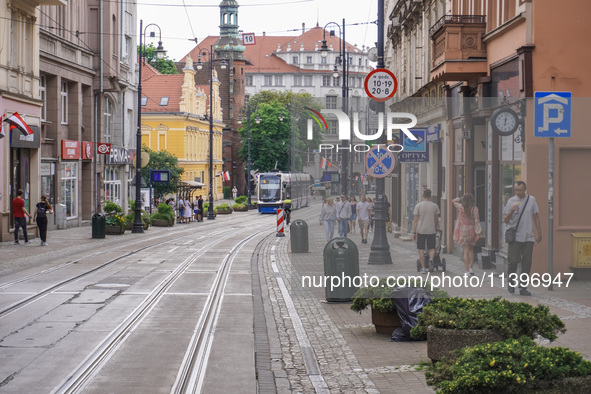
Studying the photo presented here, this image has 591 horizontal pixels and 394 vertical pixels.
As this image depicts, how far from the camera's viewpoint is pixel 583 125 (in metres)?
12.9

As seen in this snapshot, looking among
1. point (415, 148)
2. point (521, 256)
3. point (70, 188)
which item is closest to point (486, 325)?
point (415, 148)

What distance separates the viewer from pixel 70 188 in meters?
41.0

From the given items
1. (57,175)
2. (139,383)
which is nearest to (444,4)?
(139,383)

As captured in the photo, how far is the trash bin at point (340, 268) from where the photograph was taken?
46.7 feet

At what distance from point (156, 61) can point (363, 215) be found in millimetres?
84719

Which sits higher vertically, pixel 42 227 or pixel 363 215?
pixel 363 215

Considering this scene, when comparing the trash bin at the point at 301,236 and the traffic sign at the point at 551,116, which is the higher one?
the traffic sign at the point at 551,116

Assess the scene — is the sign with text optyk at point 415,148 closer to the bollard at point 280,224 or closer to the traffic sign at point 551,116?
the traffic sign at point 551,116

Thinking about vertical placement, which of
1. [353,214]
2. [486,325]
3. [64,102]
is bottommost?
[486,325]

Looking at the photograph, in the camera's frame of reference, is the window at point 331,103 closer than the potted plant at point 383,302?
No

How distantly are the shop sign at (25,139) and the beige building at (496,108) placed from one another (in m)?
17.2

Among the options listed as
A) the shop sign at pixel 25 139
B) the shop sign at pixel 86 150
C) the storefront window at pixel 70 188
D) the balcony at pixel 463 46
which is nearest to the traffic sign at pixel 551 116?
the balcony at pixel 463 46

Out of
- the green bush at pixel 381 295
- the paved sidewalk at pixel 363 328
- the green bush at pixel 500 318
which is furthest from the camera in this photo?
the green bush at pixel 381 295

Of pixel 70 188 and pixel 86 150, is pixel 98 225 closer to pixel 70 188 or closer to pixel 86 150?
pixel 70 188
